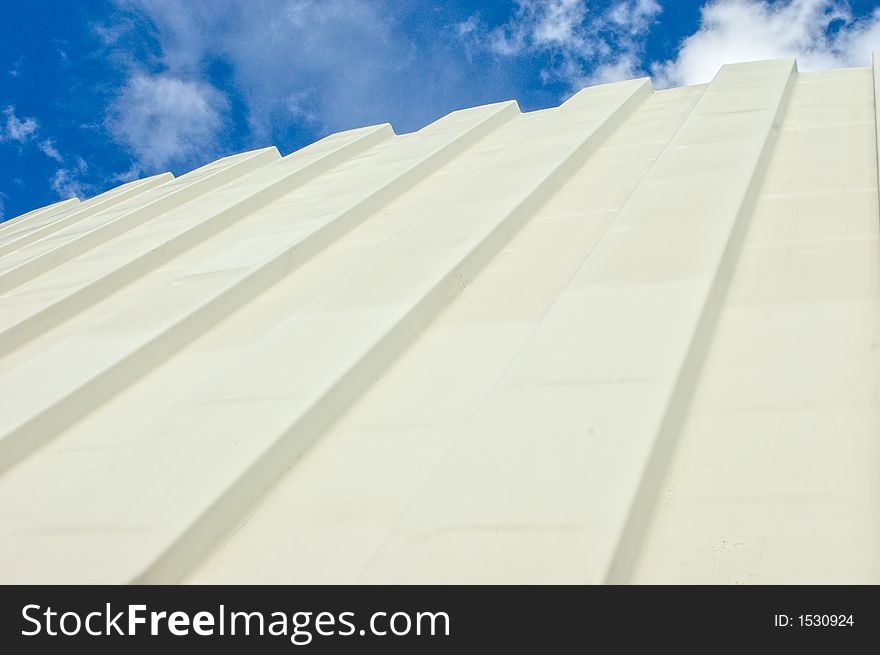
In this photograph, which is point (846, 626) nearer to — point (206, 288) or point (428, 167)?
point (206, 288)

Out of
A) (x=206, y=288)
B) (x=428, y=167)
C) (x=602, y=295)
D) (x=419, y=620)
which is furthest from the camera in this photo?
(x=428, y=167)

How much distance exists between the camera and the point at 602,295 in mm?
7605

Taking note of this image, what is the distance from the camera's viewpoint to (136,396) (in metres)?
8.61

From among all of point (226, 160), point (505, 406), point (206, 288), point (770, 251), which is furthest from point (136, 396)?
point (226, 160)

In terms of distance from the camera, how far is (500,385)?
21.3ft

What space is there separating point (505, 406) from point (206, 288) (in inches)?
233

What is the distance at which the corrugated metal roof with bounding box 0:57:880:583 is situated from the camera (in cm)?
504

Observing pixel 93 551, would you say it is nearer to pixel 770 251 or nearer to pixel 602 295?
pixel 602 295

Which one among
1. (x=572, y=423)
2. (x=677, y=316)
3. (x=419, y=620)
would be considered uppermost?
(x=677, y=316)

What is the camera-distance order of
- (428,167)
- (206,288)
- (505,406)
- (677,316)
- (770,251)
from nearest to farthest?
1. (505,406)
2. (677,316)
3. (770,251)
4. (206,288)
5. (428,167)

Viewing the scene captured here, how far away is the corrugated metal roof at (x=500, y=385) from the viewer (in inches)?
198

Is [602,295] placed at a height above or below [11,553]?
above

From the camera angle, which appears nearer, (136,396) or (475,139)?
(136,396)

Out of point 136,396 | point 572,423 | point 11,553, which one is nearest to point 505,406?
point 572,423
